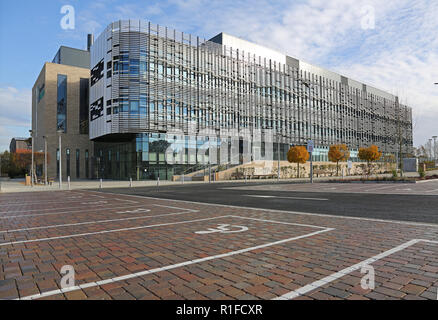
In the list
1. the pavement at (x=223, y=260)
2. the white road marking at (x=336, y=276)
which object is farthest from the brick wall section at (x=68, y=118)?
the white road marking at (x=336, y=276)

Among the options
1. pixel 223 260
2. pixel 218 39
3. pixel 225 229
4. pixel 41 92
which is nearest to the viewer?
pixel 223 260

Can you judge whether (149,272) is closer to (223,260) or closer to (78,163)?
(223,260)

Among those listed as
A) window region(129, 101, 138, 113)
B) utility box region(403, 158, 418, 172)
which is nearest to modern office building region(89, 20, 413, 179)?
window region(129, 101, 138, 113)

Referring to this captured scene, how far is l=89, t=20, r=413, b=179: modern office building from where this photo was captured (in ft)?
136

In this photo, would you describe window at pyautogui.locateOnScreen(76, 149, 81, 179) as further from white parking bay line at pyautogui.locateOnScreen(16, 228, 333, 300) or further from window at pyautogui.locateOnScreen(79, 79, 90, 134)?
white parking bay line at pyautogui.locateOnScreen(16, 228, 333, 300)

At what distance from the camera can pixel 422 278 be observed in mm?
3414

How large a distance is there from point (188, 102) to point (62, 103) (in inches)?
1053

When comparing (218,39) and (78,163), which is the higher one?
(218,39)

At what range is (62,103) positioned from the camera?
55781mm

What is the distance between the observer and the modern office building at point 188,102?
41500mm

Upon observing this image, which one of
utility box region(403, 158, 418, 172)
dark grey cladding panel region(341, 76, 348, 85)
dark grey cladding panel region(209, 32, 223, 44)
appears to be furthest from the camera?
dark grey cladding panel region(341, 76, 348, 85)

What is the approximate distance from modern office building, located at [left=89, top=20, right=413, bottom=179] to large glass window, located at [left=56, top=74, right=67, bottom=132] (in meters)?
8.37

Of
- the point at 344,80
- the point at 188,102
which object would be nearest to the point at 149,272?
the point at 188,102

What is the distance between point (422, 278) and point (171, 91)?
4352 centimetres
